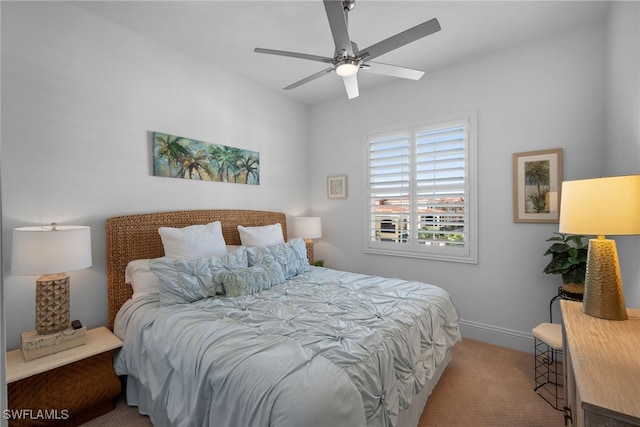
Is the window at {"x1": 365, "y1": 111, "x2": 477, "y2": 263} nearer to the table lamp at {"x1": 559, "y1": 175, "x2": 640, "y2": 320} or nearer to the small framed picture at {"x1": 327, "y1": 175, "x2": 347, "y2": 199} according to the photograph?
the small framed picture at {"x1": 327, "y1": 175, "x2": 347, "y2": 199}

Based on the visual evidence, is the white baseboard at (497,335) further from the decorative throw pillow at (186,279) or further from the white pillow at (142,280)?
the white pillow at (142,280)

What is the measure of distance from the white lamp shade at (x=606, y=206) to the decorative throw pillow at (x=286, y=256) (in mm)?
2099

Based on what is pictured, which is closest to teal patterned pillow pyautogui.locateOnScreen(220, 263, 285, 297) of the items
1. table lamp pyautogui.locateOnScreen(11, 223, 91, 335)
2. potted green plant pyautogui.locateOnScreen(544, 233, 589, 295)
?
table lamp pyautogui.locateOnScreen(11, 223, 91, 335)

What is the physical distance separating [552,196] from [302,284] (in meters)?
2.40

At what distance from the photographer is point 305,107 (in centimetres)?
446

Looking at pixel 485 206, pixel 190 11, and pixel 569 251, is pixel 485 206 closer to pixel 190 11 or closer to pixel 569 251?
pixel 569 251

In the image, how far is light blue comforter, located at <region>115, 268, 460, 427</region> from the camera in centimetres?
127

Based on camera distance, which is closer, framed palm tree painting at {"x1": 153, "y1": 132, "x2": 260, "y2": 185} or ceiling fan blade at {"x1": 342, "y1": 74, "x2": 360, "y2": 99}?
ceiling fan blade at {"x1": 342, "y1": 74, "x2": 360, "y2": 99}

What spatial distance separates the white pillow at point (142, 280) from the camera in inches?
90.7

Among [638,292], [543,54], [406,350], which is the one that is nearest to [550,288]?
[638,292]

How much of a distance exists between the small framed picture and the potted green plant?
2344 millimetres

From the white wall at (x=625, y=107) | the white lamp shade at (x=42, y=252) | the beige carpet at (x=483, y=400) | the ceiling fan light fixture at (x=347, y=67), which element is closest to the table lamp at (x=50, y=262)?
the white lamp shade at (x=42, y=252)

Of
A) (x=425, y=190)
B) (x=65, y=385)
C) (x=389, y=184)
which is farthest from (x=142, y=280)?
(x=425, y=190)

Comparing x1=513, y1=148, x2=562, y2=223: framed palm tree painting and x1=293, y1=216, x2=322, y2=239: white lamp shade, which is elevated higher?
x1=513, y1=148, x2=562, y2=223: framed palm tree painting
